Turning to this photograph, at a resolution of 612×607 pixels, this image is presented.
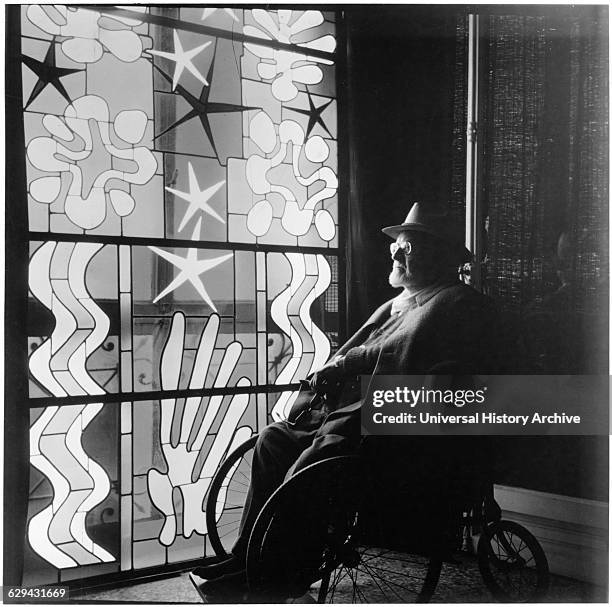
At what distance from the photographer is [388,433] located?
6.59 feet

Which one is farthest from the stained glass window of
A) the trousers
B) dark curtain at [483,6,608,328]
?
dark curtain at [483,6,608,328]

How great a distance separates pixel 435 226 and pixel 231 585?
4.56 ft

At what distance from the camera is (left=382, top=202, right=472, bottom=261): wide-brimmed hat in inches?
81.5

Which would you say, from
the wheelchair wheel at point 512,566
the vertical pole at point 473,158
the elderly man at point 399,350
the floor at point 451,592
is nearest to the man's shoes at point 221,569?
the elderly man at point 399,350

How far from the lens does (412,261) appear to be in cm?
210

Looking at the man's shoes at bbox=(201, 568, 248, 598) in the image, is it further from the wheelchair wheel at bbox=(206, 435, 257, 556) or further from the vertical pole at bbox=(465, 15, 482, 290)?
the vertical pole at bbox=(465, 15, 482, 290)

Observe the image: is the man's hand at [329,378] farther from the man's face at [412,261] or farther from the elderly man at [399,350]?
the man's face at [412,261]

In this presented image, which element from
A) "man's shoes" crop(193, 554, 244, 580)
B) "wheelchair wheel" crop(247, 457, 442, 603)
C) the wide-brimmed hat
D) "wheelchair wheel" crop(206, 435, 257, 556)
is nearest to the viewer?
"wheelchair wheel" crop(247, 457, 442, 603)

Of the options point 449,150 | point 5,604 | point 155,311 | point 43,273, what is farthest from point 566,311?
point 5,604

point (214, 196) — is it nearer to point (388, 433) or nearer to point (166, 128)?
point (166, 128)

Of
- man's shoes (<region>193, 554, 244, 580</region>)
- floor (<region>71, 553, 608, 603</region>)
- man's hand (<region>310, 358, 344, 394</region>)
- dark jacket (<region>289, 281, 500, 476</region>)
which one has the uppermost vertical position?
dark jacket (<region>289, 281, 500, 476</region>)

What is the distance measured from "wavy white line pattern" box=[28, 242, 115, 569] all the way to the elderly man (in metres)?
0.46

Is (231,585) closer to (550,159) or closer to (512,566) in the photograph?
(512,566)

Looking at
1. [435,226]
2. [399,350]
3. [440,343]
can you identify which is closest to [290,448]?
[399,350]
